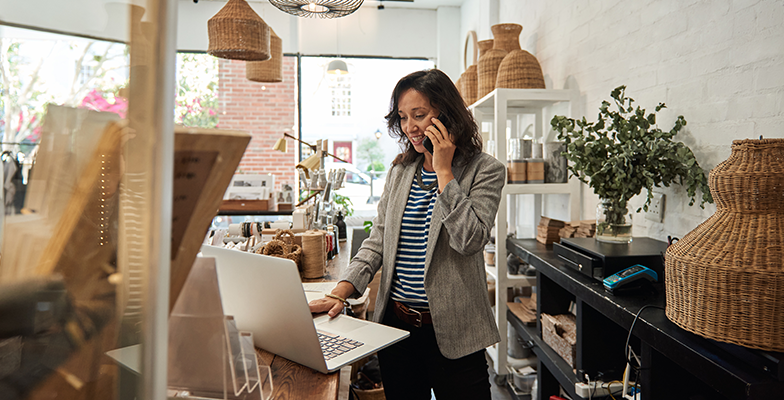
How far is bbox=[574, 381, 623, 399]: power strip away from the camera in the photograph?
5.18ft

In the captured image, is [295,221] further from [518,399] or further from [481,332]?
[518,399]

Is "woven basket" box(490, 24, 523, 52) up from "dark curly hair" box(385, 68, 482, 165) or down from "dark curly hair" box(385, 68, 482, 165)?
up

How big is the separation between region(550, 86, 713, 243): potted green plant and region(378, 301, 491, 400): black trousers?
0.72 m

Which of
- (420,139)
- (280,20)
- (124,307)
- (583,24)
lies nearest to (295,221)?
(420,139)

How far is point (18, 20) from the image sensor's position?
7.9 inches

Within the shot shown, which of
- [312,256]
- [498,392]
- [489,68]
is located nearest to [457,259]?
[312,256]

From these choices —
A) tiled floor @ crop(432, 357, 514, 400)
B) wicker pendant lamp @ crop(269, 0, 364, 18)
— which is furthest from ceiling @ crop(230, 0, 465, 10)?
tiled floor @ crop(432, 357, 514, 400)

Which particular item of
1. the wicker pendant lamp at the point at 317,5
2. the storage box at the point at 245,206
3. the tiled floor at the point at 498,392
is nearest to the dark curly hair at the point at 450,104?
the wicker pendant lamp at the point at 317,5

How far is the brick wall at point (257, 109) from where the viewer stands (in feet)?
19.1

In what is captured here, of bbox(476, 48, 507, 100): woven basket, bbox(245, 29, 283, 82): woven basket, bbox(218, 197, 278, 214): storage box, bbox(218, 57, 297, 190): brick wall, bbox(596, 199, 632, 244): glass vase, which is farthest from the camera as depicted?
bbox(218, 57, 297, 190): brick wall

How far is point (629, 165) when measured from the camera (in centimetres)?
167

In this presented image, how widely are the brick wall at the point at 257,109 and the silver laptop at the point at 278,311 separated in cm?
499

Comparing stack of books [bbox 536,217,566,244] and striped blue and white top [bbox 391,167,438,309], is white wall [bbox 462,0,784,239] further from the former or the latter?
striped blue and white top [bbox 391,167,438,309]

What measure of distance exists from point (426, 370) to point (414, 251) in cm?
38
